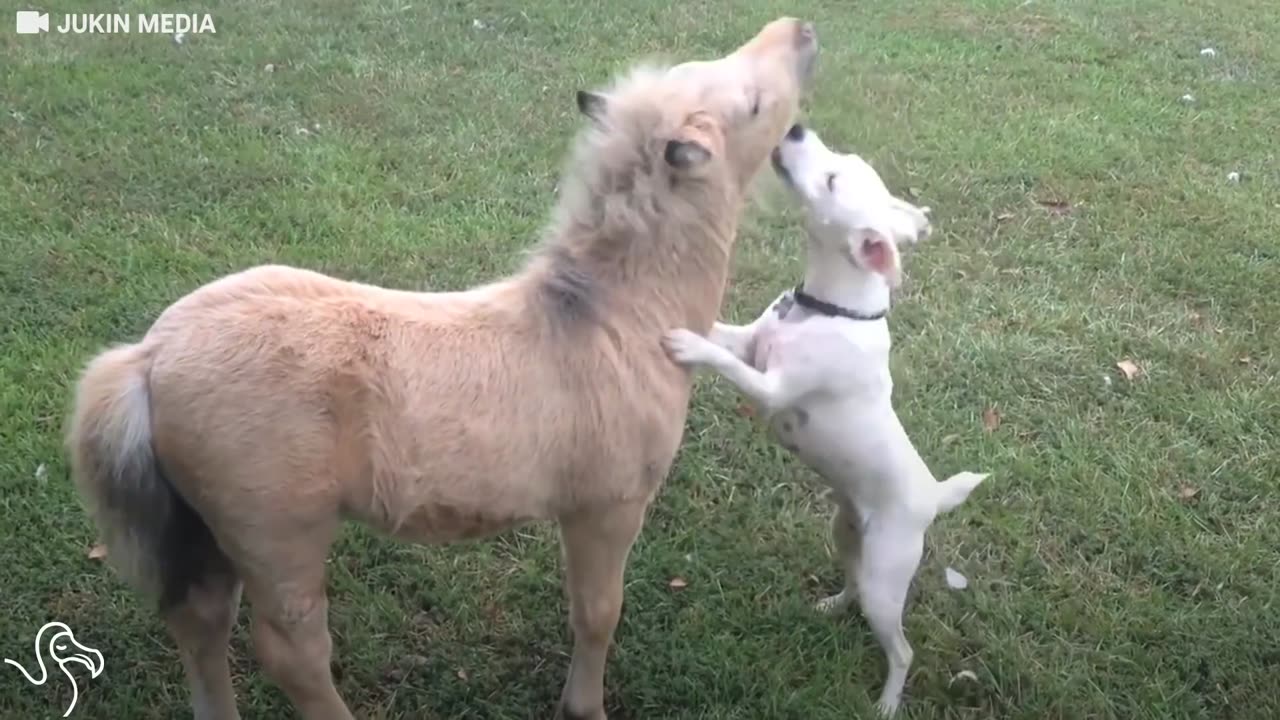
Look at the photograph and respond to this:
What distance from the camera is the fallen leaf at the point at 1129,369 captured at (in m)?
3.93

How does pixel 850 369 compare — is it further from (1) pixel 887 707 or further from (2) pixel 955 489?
(1) pixel 887 707

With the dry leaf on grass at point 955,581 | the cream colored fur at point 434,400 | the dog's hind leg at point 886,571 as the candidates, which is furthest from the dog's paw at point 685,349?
the dry leaf on grass at point 955,581

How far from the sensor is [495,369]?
213 centimetres

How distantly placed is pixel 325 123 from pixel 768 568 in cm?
326

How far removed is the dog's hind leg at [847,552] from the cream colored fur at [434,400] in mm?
588

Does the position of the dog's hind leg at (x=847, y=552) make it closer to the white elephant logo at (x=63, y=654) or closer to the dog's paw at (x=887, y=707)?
the dog's paw at (x=887, y=707)

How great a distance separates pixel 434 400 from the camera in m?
2.05

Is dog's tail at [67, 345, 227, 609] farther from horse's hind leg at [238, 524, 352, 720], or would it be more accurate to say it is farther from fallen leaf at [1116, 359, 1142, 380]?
fallen leaf at [1116, 359, 1142, 380]

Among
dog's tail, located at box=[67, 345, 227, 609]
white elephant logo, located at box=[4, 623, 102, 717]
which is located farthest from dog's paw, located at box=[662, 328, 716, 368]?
white elephant logo, located at box=[4, 623, 102, 717]

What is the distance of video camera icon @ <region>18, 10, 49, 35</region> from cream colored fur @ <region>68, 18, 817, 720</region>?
15.8ft

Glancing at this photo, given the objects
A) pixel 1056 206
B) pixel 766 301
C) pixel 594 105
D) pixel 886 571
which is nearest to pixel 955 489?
pixel 886 571

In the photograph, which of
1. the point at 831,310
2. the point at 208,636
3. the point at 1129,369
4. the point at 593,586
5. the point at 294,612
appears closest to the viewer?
the point at 294,612

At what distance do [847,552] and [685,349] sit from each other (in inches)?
33.0

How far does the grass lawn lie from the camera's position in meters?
2.81
